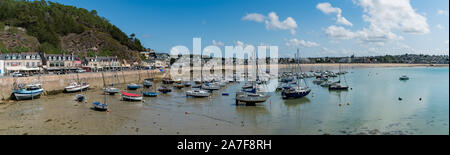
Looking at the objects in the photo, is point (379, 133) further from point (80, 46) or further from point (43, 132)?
point (80, 46)

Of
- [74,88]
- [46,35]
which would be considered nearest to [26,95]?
[74,88]

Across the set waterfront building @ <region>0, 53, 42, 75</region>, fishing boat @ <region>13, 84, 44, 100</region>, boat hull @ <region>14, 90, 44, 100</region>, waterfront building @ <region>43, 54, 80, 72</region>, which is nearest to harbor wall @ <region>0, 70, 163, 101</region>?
fishing boat @ <region>13, 84, 44, 100</region>

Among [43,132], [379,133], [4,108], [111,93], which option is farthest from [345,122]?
[4,108]

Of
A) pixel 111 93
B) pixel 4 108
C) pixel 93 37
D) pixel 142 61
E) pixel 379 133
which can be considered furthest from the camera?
pixel 142 61

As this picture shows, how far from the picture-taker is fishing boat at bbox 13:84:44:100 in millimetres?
34594

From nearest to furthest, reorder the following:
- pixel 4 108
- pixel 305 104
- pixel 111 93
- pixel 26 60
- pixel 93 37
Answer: pixel 4 108
pixel 305 104
pixel 111 93
pixel 26 60
pixel 93 37

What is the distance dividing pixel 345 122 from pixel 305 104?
382 inches

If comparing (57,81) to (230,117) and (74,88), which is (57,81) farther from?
(230,117)

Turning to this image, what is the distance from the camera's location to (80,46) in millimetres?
89500

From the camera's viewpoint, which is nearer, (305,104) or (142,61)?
(305,104)

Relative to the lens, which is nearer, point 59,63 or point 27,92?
point 27,92

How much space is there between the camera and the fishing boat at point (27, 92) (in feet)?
113

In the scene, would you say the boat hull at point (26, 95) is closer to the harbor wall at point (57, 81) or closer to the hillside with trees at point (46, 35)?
the harbor wall at point (57, 81)

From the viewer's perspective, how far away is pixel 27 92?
3503cm
